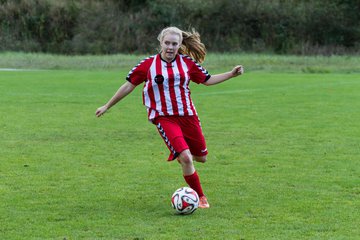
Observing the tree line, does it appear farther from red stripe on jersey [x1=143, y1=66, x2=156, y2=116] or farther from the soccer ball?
the soccer ball

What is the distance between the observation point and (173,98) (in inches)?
328

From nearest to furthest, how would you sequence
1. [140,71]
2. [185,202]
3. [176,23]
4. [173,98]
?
[185,202], [173,98], [140,71], [176,23]

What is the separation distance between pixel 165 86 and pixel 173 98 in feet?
0.50

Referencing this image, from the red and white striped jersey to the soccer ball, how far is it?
3.13 feet

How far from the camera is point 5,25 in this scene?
5250 centimetres

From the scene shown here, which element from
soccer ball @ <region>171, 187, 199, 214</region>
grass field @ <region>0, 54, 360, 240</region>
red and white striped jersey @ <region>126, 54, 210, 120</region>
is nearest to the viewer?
grass field @ <region>0, 54, 360, 240</region>

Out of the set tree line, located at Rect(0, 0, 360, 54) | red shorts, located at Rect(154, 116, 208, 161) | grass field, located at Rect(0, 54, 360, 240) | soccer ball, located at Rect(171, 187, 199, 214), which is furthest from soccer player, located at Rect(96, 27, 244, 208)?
tree line, located at Rect(0, 0, 360, 54)

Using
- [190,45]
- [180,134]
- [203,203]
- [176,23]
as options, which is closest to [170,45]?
[190,45]

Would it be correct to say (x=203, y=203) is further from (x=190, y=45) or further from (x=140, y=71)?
(x=190, y=45)

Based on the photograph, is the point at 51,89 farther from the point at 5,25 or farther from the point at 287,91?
the point at 5,25

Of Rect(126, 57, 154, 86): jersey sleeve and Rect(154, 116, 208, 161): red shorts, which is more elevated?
Rect(126, 57, 154, 86): jersey sleeve

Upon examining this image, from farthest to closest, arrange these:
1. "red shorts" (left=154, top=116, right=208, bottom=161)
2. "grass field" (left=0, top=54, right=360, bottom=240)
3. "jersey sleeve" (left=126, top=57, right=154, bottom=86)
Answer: "jersey sleeve" (left=126, top=57, right=154, bottom=86) → "red shorts" (left=154, top=116, right=208, bottom=161) → "grass field" (left=0, top=54, right=360, bottom=240)

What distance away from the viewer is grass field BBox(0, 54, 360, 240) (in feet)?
23.7

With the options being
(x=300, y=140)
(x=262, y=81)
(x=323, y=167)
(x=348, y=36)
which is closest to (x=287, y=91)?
(x=262, y=81)
